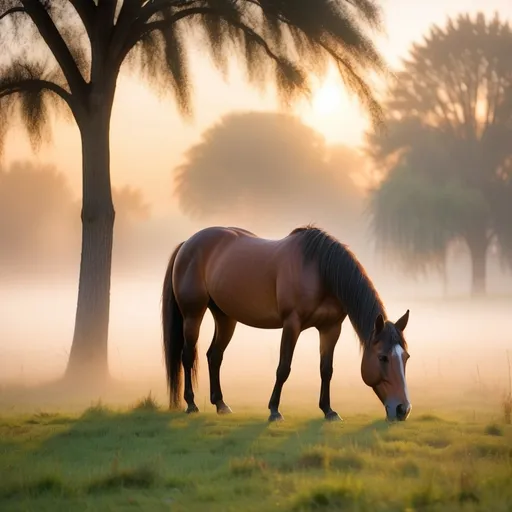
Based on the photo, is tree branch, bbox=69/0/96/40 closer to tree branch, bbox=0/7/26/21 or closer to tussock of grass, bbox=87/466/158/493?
tree branch, bbox=0/7/26/21

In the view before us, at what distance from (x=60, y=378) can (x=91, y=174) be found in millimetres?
3355

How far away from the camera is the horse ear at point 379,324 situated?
296 inches

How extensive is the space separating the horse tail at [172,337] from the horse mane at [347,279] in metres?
2.18

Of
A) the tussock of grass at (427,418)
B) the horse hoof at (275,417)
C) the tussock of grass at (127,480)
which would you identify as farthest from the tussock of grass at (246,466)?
the tussock of grass at (427,418)

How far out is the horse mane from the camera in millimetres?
7980

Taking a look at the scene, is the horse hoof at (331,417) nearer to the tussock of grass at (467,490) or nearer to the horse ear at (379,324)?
the horse ear at (379,324)

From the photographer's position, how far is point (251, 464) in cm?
602

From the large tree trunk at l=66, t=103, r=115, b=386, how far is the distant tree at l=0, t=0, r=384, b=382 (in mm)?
16

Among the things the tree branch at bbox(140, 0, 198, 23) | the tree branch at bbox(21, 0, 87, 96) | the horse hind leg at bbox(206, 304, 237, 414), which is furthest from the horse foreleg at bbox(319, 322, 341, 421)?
the tree branch at bbox(140, 0, 198, 23)

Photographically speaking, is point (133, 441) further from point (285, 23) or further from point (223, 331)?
point (285, 23)

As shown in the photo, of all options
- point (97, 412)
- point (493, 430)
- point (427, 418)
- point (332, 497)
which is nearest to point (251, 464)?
point (332, 497)

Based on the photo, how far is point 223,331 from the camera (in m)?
9.99

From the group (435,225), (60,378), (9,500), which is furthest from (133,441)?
(435,225)

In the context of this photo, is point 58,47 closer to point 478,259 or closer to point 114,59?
point 114,59
